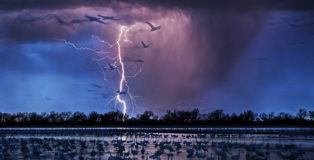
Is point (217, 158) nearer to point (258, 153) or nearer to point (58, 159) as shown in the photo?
point (258, 153)

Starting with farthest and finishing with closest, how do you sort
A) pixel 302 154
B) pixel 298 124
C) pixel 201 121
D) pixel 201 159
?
pixel 201 121
pixel 298 124
pixel 302 154
pixel 201 159

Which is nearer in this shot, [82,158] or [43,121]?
[82,158]

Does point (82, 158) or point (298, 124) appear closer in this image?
point (82, 158)

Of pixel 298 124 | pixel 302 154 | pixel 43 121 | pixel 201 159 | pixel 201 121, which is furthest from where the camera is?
pixel 43 121

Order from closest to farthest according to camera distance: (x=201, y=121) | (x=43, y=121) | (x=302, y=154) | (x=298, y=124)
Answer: (x=302, y=154)
(x=298, y=124)
(x=201, y=121)
(x=43, y=121)

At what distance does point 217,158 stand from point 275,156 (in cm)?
429

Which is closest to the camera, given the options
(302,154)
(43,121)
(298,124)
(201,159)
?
(201,159)

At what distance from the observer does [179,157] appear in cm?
2714

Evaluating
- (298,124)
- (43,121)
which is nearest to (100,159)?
(298,124)

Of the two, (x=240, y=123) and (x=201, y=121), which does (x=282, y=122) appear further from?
(x=201, y=121)

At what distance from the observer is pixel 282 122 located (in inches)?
5118

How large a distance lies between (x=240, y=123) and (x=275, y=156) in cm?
10947

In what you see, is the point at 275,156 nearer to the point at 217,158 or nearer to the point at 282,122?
the point at 217,158

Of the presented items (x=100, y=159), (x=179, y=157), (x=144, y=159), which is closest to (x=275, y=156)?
(x=179, y=157)
